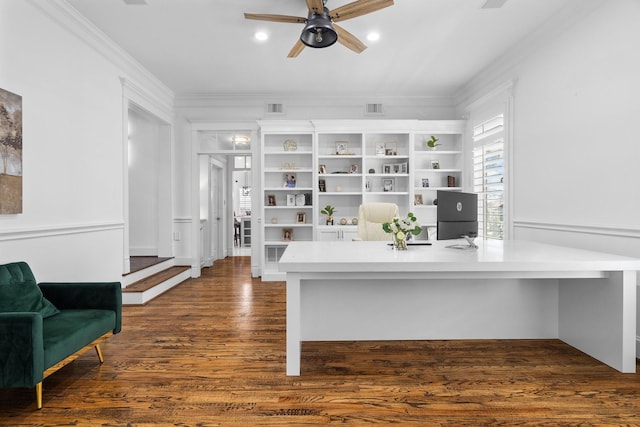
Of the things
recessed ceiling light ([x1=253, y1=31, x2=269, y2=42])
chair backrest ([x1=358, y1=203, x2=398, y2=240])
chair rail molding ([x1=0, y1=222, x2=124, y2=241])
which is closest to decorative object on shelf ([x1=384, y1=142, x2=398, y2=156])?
chair backrest ([x1=358, y1=203, x2=398, y2=240])

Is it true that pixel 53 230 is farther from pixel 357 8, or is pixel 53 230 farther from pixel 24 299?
pixel 357 8

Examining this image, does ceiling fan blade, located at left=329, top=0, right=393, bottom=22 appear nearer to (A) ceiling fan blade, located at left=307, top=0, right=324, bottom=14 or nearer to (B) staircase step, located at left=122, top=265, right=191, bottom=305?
(A) ceiling fan blade, located at left=307, top=0, right=324, bottom=14

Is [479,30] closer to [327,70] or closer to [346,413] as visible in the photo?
[327,70]

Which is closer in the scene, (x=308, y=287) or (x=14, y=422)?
(x=14, y=422)

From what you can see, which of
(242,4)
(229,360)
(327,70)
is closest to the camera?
(229,360)

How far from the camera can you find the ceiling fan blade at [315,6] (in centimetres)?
281

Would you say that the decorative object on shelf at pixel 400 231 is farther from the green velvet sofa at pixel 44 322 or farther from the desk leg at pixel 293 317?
the green velvet sofa at pixel 44 322

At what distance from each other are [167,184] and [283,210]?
1854 mm

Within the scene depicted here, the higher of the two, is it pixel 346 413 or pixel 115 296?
pixel 115 296

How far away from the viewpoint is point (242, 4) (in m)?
3.27

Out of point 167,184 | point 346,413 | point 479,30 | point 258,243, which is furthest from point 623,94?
point 167,184

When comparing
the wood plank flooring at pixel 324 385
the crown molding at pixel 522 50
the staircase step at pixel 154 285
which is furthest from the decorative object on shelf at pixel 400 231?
the staircase step at pixel 154 285

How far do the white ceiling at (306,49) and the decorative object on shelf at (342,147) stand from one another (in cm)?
83

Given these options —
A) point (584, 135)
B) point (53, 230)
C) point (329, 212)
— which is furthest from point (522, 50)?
point (53, 230)
